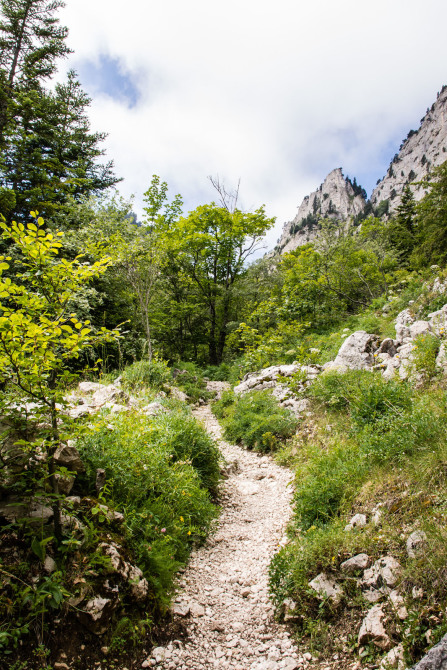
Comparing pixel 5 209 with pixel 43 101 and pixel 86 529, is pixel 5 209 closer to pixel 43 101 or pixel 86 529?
pixel 43 101

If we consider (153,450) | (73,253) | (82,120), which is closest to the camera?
(153,450)

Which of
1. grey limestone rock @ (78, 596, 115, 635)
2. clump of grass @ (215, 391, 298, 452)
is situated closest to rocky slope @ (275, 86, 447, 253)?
clump of grass @ (215, 391, 298, 452)

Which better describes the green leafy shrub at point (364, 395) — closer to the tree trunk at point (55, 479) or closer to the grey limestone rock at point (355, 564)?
the grey limestone rock at point (355, 564)

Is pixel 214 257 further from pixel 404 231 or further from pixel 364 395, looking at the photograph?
pixel 404 231

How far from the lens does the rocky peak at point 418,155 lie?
324 feet

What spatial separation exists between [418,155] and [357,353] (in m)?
145

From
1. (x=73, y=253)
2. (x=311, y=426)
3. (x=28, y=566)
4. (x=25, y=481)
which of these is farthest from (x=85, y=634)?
(x=73, y=253)

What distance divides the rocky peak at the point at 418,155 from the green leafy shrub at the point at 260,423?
363 ft

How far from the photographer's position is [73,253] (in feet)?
36.5

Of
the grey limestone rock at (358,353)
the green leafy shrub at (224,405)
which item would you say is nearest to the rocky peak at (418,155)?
the grey limestone rock at (358,353)

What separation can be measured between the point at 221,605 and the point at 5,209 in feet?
40.4

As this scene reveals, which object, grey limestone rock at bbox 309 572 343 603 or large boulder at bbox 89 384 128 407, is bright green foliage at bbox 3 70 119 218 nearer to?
large boulder at bbox 89 384 128 407

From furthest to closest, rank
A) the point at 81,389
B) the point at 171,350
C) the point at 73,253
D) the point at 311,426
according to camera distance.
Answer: the point at 171,350
the point at 73,253
the point at 81,389
the point at 311,426

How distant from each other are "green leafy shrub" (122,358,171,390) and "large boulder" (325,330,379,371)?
536 centimetres
